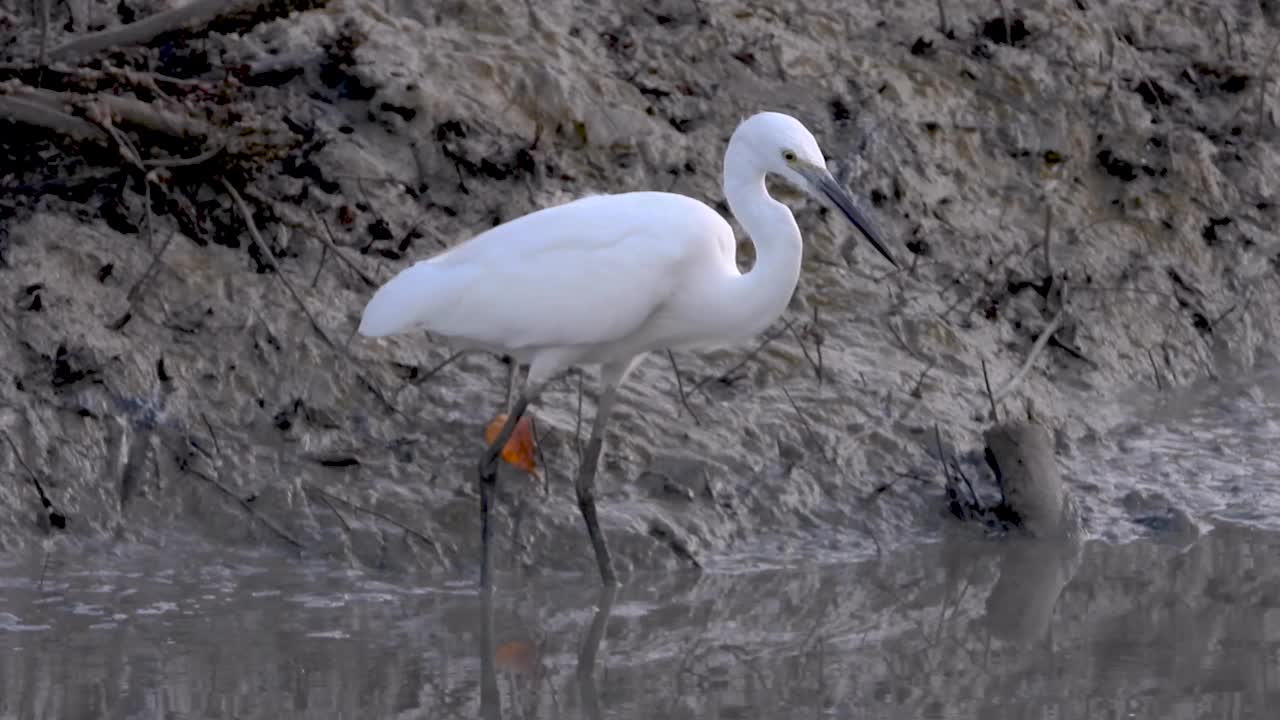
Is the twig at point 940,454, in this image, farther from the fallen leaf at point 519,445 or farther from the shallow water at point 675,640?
→ the fallen leaf at point 519,445

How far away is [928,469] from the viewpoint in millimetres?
6688

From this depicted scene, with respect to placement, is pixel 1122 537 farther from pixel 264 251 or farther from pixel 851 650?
pixel 264 251

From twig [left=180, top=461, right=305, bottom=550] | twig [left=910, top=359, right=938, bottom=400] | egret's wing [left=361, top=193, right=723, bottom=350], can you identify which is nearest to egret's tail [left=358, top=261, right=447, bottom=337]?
egret's wing [left=361, top=193, right=723, bottom=350]

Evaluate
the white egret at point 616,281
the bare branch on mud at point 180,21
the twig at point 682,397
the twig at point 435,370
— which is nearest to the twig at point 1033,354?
the twig at point 682,397

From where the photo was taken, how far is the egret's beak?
5809 millimetres

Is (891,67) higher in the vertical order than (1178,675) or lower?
higher

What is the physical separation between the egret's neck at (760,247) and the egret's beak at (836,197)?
11cm

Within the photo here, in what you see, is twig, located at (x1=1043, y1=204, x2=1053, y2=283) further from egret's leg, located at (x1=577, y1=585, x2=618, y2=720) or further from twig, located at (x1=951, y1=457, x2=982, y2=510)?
egret's leg, located at (x1=577, y1=585, x2=618, y2=720)

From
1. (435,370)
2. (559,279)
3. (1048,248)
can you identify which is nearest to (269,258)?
(435,370)

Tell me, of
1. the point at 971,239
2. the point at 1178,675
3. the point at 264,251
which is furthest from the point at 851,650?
the point at 971,239

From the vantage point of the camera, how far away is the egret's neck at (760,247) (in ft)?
19.1

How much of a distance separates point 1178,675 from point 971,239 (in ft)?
10.9

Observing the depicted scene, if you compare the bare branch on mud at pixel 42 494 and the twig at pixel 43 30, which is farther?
the twig at pixel 43 30

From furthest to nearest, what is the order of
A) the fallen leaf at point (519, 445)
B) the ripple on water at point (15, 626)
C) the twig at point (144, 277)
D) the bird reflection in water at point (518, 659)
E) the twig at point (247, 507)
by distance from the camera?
→ 1. the twig at point (144, 277)
2. the fallen leaf at point (519, 445)
3. the twig at point (247, 507)
4. the ripple on water at point (15, 626)
5. the bird reflection in water at point (518, 659)
